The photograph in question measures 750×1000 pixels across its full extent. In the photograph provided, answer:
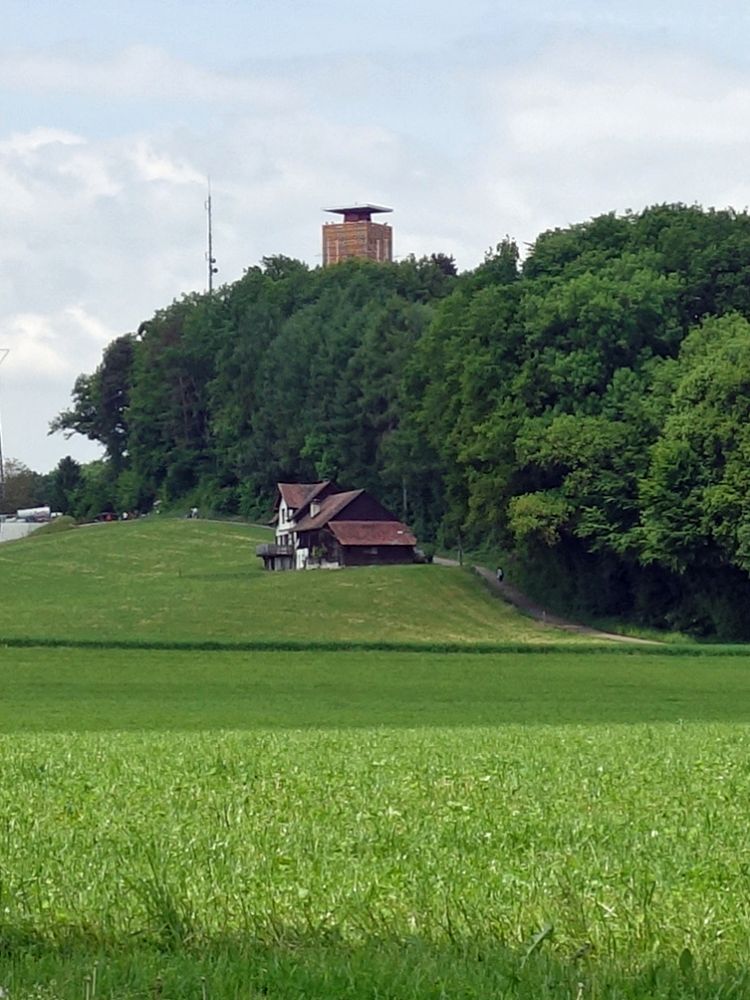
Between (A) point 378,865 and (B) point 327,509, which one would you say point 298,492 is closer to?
(B) point 327,509

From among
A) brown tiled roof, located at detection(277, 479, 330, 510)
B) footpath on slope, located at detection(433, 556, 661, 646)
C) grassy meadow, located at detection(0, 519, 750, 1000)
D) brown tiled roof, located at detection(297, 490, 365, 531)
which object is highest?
brown tiled roof, located at detection(277, 479, 330, 510)

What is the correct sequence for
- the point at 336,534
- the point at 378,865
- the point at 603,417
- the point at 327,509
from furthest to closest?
the point at 327,509
the point at 336,534
the point at 603,417
the point at 378,865

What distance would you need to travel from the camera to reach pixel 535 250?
9012cm

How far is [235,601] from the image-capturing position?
87.6m

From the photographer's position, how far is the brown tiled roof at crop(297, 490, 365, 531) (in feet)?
358

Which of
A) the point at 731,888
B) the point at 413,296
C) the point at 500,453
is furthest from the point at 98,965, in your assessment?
the point at 413,296

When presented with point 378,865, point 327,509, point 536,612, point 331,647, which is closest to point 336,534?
point 327,509

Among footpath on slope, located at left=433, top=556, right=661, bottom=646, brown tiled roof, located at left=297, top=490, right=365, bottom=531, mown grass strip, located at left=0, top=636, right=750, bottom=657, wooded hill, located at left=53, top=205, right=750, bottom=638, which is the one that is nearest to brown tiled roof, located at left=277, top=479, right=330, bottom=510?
brown tiled roof, located at left=297, top=490, right=365, bottom=531

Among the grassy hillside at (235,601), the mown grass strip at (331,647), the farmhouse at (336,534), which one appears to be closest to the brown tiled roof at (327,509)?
the farmhouse at (336,534)

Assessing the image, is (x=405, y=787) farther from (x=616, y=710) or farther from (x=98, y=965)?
(x=616, y=710)

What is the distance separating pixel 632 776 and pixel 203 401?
133 meters

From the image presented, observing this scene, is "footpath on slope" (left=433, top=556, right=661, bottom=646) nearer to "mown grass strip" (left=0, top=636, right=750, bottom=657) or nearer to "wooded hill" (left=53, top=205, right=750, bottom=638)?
"wooded hill" (left=53, top=205, right=750, bottom=638)

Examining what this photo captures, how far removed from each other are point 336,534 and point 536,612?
22.6 m

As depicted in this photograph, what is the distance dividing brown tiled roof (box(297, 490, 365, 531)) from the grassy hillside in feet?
14.0
